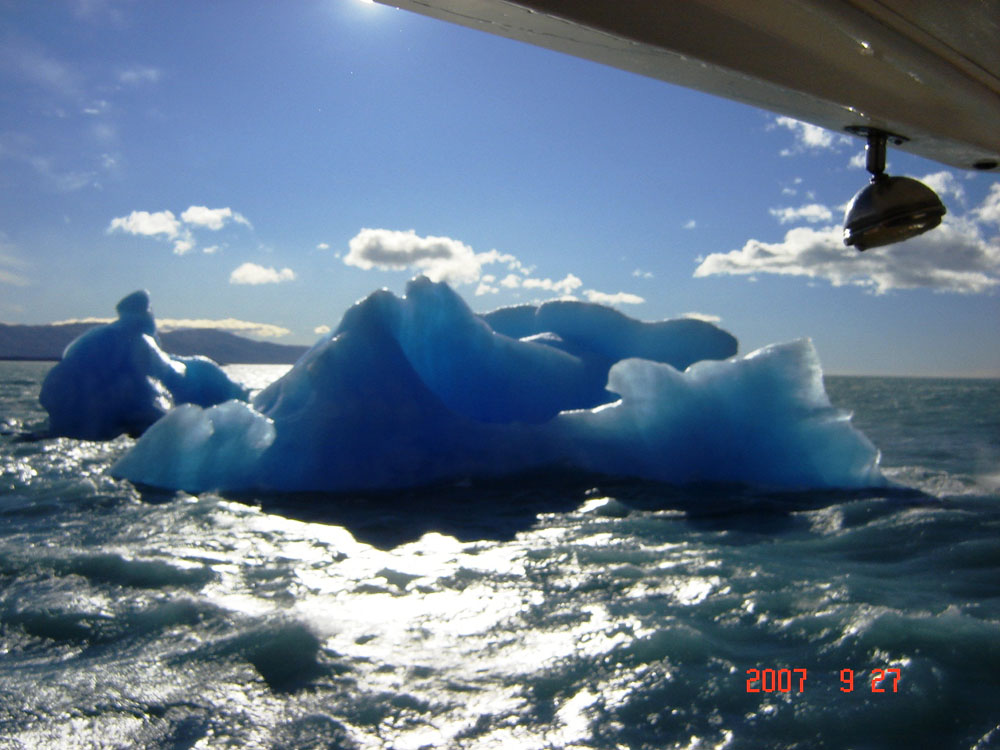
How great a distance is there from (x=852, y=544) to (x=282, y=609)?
2.93m

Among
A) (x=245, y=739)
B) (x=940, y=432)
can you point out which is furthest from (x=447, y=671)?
(x=940, y=432)

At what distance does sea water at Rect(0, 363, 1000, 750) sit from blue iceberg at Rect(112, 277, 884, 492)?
0.73 metres

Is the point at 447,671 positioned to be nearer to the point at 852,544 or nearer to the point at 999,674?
the point at 999,674

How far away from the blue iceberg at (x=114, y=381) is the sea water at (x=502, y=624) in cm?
474

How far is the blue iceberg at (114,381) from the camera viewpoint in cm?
932

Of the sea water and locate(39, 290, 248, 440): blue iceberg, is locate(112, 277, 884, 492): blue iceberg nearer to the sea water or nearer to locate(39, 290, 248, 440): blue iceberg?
the sea water

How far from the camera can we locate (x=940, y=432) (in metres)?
10.8

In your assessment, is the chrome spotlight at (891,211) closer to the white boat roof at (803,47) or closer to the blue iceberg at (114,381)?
the white boat roof at (803,47)
